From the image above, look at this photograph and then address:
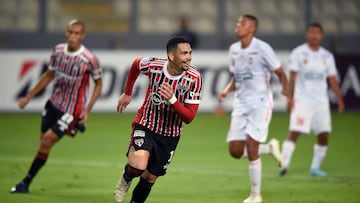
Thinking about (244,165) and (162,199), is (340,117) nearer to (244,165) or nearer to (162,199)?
(244,165)

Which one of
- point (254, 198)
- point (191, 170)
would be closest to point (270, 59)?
point (254, 198)

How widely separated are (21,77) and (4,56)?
78 centimetres

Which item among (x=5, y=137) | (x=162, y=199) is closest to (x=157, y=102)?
(x=162, y=199)

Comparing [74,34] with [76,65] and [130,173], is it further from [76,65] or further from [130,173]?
[130,173]

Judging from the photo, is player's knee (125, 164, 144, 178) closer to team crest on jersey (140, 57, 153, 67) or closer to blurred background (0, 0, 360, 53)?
team crest on jersey (140, 57, 153, 67)

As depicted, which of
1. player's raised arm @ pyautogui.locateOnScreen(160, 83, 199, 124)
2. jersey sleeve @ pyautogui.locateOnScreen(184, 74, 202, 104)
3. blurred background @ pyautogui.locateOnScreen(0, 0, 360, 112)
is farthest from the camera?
blurred background @ pyautogui.locateOnScreen(0, 0, 360, 112)

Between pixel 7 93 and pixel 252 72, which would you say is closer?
pixel 252 72

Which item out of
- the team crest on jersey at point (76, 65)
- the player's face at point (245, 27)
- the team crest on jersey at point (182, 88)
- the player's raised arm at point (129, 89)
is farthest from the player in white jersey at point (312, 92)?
the team crest on jersey at point (182, 88)

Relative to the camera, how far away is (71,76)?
1275 centimetres

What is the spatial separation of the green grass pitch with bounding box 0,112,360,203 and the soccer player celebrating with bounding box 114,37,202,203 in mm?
1548

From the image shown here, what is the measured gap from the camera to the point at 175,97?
9859 mm

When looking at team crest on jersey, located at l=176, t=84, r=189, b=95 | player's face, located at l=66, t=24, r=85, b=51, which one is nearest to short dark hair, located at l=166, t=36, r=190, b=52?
team crest on jersey, located at l=176, t=84, r=189, b=95

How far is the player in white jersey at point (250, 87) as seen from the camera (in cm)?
1227

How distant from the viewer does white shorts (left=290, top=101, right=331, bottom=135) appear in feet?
48.5
